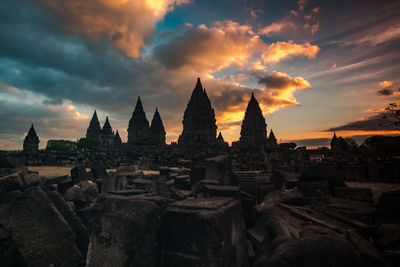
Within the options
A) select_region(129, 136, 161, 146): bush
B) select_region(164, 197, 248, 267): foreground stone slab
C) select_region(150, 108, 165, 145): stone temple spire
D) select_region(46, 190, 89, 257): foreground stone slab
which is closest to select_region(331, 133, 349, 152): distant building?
select_region(150, 108, 165, 145): stone temple spire

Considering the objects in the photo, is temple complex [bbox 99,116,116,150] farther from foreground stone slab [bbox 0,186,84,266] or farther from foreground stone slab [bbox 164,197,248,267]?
foreground stone slab [bbox 164,197,248,267]

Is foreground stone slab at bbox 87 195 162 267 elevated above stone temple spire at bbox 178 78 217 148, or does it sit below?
below

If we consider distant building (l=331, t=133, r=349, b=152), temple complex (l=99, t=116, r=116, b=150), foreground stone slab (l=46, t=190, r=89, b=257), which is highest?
temple complex (l=99, t=116, r=116, b=150)

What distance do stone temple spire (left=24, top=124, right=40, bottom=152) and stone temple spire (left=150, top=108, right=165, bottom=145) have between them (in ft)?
82.4

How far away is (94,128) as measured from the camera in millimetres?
58844

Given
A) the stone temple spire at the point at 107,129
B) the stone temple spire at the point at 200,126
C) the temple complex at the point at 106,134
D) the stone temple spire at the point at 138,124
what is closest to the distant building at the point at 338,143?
the stone temple spire at the point at 200,126

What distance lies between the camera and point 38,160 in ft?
58.1

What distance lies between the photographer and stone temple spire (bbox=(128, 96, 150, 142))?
53.8 metres

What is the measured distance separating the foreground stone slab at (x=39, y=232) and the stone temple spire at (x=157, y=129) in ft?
171

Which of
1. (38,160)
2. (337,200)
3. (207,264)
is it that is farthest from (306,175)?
(38,160)

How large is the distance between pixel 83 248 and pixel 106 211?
100 centimetres

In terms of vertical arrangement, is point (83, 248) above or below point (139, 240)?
below

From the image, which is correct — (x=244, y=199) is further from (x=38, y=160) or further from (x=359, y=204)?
(x=38, y=160)

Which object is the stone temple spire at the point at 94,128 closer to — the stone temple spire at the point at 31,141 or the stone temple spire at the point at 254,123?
the stone temple spire at the point at 31,141
